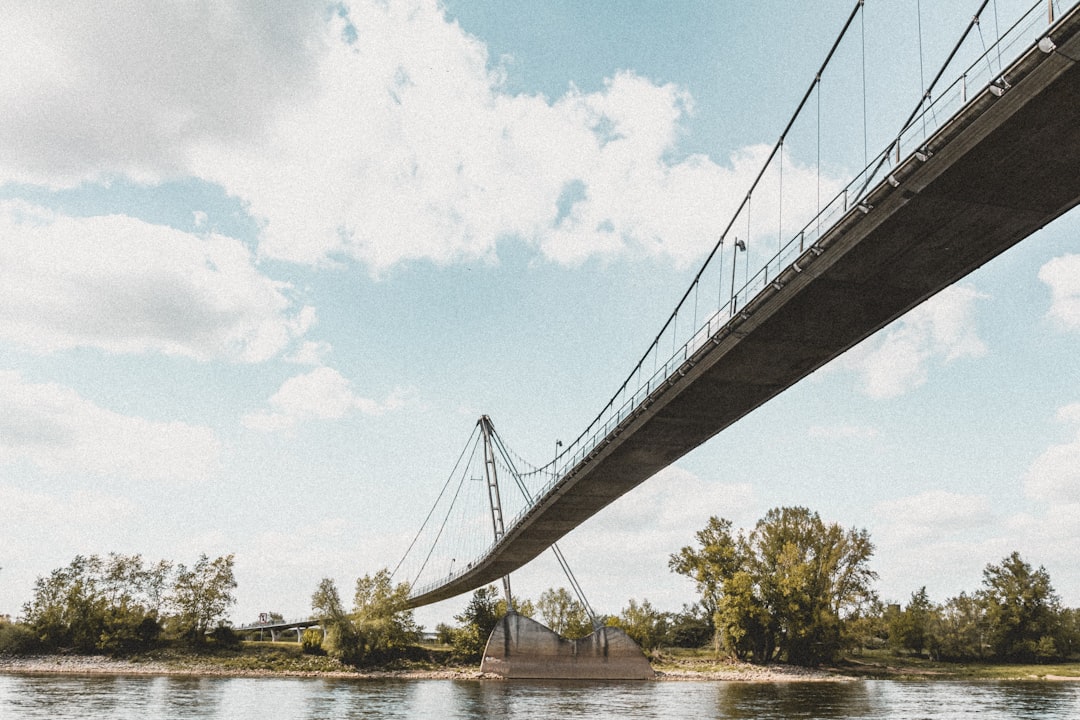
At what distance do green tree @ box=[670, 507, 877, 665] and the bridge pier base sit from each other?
26.1ft

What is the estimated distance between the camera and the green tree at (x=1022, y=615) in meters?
67.3

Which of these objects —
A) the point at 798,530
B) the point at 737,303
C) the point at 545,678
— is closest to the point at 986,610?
the point at 798,530

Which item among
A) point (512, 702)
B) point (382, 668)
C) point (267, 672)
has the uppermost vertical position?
point (512, 702)

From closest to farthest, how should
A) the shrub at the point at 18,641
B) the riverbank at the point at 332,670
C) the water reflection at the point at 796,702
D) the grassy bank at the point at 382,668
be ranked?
the water reflection at the point at 796,702 → the riverbank at the point at 332,670 → the grassy bank at the point at 382,668 → the shrub at the point at 18,641

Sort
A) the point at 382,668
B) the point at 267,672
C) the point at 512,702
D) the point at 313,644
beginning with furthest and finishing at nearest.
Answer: the point at 313,644, the point at 382,668, the point at 267,672, the point at 512,702

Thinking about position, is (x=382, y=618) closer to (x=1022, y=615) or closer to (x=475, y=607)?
(x=475, y=607)

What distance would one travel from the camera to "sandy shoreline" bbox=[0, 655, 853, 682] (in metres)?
49.9

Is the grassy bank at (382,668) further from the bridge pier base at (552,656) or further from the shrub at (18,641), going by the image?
the bridge pier base at (552,656)

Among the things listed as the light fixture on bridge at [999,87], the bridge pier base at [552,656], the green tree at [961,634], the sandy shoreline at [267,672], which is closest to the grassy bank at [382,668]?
the sandy shoreline at [267,672]

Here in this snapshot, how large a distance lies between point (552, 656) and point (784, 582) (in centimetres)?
1706

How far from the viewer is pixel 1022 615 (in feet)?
222

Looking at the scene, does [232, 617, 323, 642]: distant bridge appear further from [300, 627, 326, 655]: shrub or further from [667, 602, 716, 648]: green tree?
[667, 602, 716, 648]: green tree

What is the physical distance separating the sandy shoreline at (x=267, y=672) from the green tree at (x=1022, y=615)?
2517cm

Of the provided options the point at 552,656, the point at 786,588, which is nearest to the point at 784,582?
the point at 786,588
